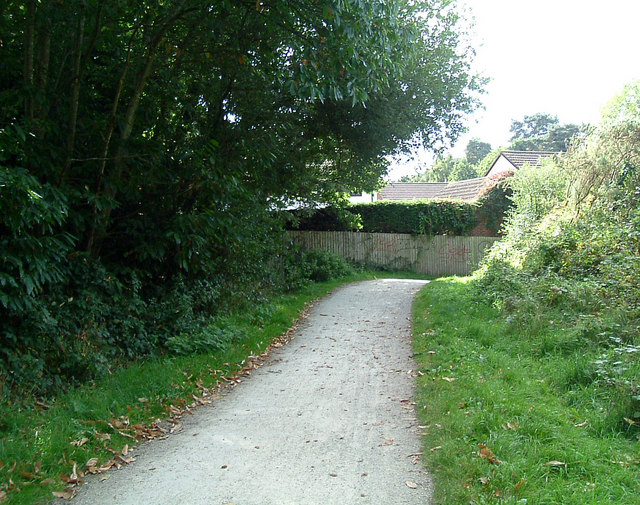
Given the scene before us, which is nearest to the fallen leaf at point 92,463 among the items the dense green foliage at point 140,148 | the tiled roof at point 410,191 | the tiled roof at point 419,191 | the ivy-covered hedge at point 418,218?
the dense green foliage at point 140,148

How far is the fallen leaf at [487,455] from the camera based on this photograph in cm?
406

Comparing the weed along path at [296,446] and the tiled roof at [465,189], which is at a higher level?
the tiled roof at [465,189]

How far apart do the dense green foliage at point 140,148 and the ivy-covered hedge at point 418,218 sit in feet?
46.4

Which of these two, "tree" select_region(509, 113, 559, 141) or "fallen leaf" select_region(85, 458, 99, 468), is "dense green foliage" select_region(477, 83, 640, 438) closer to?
"fallen leaf" select_region(85, 458, 99, 468)

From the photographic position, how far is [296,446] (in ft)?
15.9

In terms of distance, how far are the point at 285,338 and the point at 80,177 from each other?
4.69m

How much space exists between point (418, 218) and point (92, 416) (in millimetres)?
21586

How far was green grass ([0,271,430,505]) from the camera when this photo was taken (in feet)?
13.5

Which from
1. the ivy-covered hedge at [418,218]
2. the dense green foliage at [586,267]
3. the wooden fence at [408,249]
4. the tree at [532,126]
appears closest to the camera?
the dense green foliage at [586,267]

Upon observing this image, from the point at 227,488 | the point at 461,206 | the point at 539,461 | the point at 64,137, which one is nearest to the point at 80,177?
the point at 64,137

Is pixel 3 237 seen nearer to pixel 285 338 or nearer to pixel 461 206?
pixel 285 338

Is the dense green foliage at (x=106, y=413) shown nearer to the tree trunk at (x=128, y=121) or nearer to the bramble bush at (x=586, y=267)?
the tree trunk at (x=128, y=121)

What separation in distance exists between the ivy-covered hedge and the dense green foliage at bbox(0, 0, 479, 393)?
46.4ft

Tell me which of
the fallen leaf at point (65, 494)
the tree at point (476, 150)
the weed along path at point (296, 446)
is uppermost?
the tree at point (476, 150)
